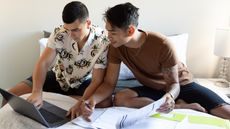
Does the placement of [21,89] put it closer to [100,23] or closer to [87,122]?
[87,122]

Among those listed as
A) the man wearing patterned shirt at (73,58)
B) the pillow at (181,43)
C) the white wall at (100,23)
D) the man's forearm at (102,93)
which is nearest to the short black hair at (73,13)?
the man wearing patterned shirt at (73,58)

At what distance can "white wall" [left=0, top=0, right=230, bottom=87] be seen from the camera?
2533mm

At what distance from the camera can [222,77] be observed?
280 centimetres

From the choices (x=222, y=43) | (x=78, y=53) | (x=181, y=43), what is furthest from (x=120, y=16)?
(x=222, y=43)

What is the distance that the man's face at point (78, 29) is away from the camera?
5.73 feet

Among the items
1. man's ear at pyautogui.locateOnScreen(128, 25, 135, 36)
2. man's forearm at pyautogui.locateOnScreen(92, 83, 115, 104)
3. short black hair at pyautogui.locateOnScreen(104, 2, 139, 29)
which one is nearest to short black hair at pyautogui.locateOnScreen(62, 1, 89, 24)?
short black hair at pyautogui.locateOnScreen(104, 2, 139, 29)

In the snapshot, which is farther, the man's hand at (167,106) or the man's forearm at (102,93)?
Result: the man's forearm at (102,93)

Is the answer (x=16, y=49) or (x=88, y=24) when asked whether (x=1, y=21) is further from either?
(x=88, y=24)

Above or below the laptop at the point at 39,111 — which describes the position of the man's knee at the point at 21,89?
below

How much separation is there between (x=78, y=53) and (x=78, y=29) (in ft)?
0.65

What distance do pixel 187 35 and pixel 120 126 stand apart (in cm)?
149

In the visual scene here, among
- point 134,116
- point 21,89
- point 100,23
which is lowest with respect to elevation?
point 21,89

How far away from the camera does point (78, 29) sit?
1767 mm

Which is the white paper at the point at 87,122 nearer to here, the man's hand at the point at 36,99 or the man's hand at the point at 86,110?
the man's hand at the point at 86,110
